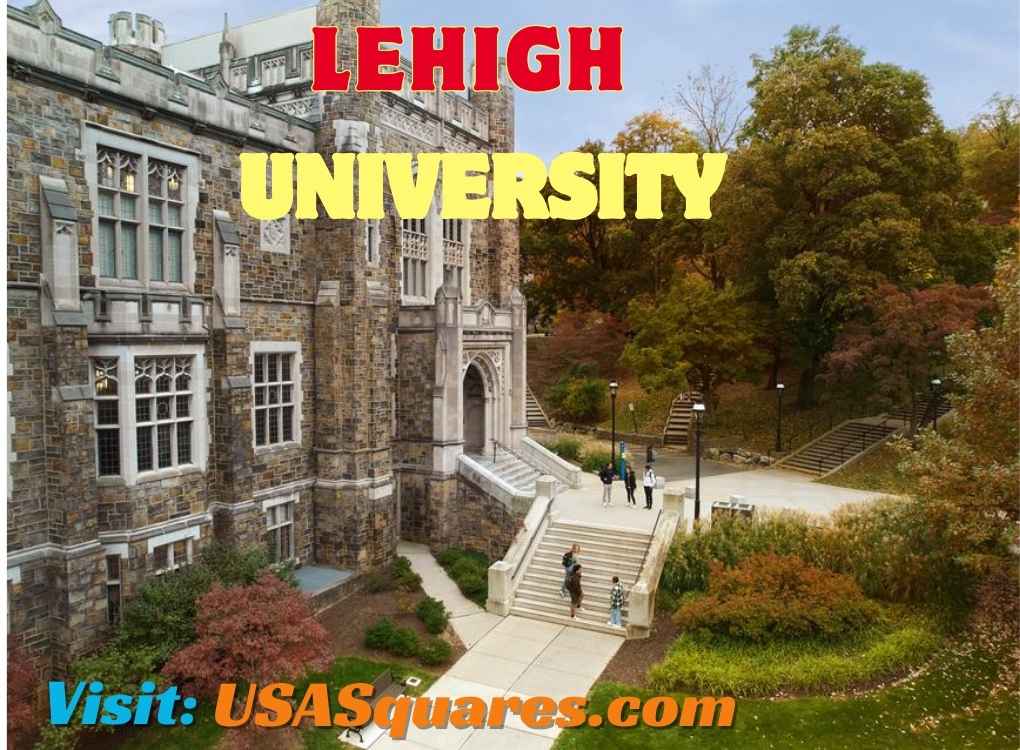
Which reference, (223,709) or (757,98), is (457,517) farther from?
(757,98)

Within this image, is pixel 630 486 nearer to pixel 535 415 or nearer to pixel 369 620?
pixel 369 620

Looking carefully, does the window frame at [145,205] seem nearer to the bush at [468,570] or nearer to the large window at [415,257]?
the large window at [415,257]

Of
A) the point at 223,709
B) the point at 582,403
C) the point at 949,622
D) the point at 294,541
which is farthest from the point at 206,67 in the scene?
the point at 949,622

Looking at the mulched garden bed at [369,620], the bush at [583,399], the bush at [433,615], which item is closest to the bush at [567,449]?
the bush at [583,399]

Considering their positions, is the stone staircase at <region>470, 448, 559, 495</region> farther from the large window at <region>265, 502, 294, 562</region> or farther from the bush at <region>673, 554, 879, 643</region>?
the bush at <region>673, 554, 879, 643</region>

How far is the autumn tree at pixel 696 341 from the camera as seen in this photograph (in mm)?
29188

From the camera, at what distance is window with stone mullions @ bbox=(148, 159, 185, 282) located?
47.4ft

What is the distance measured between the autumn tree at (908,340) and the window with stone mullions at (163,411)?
71.7ft

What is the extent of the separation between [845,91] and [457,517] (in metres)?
23.0

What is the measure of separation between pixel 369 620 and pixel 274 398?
5.95 m

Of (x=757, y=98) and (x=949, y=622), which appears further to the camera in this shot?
(x=757, y=98)

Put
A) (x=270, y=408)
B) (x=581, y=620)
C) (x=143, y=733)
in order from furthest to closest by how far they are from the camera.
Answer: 1. (x=270, y=408)
2. (x=581, y=620)
3. (x=143, y=733)

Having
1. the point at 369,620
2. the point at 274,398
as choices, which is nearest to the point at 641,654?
the point at 369,620

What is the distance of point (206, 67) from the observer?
2200 centimetres
